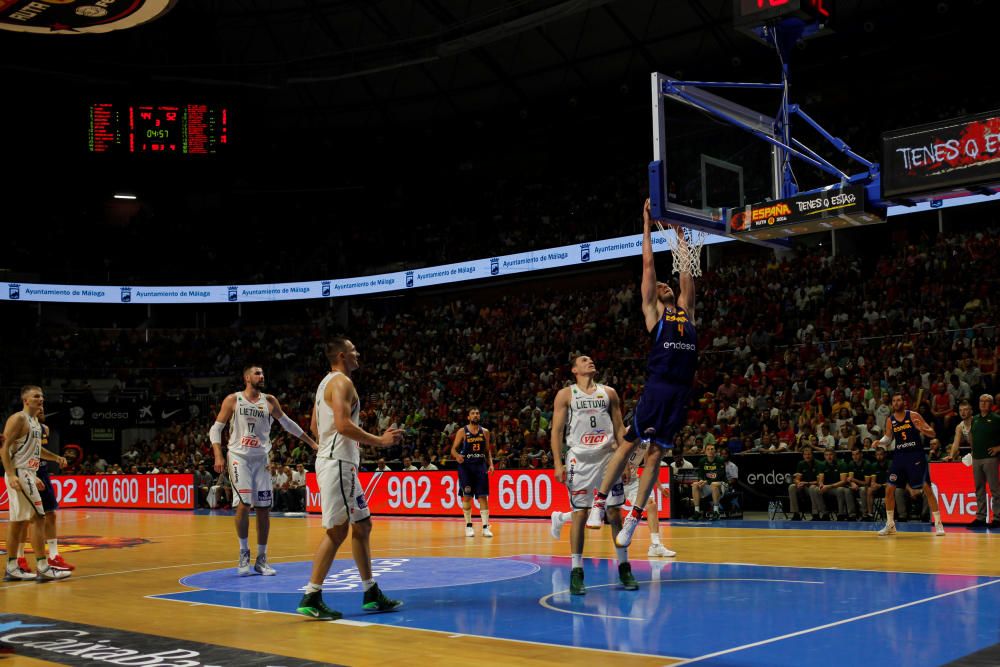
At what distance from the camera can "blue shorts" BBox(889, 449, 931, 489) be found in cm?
1496

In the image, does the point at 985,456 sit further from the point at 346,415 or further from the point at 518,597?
the point at 346,415

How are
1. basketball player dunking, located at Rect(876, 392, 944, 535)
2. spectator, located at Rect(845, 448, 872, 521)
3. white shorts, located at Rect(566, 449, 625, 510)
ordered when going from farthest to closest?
1. spectator, located at Rect(845, 448, 872, 521)
2. basketball player dunking, located at Rect(876, 392, 944, 535)
3. white shorts, located at Rect(566, 449, 625, 510)

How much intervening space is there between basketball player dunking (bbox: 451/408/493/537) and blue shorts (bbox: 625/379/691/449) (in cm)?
799

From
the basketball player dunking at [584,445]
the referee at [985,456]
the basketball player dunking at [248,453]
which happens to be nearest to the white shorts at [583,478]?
the basketball player dunking at [584,445]

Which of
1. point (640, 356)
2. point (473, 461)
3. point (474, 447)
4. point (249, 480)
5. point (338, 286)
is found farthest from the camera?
point (338, 286)

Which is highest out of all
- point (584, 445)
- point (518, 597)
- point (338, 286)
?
point (338, 286)

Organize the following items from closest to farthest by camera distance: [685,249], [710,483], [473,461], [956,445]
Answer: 1. [685,249]
2. [956,445]
3. [473,461]
4. [710,483]

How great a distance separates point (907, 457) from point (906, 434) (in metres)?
0.38

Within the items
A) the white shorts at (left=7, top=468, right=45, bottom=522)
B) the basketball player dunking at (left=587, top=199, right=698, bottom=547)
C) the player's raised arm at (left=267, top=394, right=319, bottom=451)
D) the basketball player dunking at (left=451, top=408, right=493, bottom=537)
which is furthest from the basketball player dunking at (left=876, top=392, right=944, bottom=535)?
the white shorts at (left=7, top=468, right=45, bottom=522)

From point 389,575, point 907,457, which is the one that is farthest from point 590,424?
point 907,457

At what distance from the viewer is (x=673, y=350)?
907 cm

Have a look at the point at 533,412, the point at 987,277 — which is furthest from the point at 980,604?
the point at 533,412

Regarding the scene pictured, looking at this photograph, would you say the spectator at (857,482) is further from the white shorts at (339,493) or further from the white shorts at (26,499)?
the white shorts at (26,499)

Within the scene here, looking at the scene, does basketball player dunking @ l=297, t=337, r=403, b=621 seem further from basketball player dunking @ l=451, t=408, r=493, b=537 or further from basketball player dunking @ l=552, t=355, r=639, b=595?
basketball player dunking @ l=451, t=408, r=493, b=537
